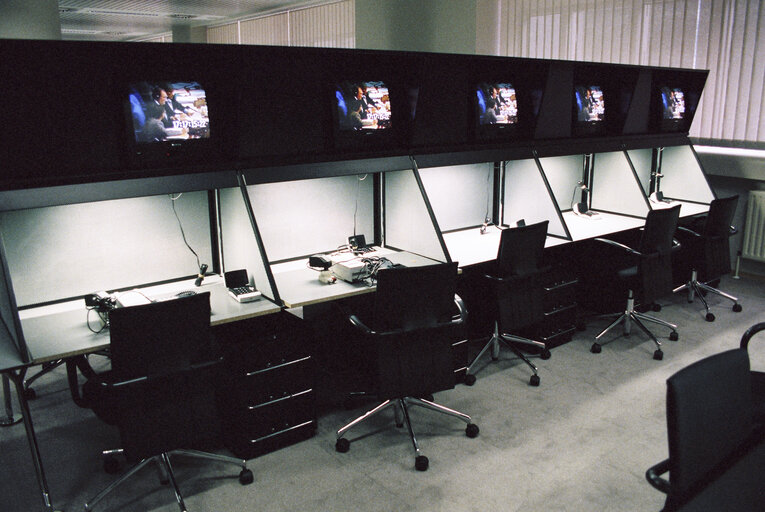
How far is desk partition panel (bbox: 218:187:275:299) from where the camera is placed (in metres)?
2.88

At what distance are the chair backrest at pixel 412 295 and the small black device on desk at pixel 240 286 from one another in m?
0.60

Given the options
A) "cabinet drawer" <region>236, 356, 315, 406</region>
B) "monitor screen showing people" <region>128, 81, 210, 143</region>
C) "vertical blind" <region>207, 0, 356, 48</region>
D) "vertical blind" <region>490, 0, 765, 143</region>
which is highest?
"vertical blind" <region>207, 0, 356, 48</region>

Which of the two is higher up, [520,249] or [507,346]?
[520,249]

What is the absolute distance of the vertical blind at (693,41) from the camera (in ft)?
16.3

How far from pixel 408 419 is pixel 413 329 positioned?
467 millimetres

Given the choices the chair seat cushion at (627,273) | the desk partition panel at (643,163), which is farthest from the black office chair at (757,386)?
the desk partition panel at (643,163)

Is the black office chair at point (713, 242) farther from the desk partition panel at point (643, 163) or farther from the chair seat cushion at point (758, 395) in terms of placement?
the chair seat cushion at point (758, 395)

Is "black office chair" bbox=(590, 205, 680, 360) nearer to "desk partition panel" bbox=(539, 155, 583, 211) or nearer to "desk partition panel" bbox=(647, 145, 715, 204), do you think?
"desk partition panel" bbox=(539, 155, 583, 211)

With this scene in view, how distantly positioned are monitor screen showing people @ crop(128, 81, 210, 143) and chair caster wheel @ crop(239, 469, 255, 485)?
1.49 m

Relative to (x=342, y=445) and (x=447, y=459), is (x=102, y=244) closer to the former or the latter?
(x=342, y=445)

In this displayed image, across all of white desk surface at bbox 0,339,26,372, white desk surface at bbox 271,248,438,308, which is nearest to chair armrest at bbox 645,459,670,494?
white desk surface at bbox 271,248,438,308

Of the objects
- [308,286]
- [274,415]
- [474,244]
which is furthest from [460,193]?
[274,415]

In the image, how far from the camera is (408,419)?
282 cm

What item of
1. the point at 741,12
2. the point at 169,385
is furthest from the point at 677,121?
the point at 169,385
